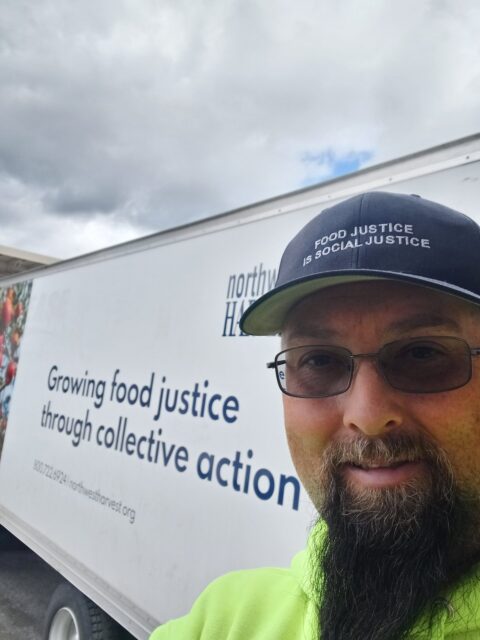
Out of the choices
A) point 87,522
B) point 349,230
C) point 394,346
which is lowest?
point 87,522

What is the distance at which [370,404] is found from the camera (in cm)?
82

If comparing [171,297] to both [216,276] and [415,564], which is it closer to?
[216,276]

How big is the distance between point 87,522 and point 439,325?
2670 mm

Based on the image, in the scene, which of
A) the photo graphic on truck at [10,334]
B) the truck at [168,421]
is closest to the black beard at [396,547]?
the truck at [168,421]

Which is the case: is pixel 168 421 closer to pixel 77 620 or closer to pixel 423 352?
pixel 77 620

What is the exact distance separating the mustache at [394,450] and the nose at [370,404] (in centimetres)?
2

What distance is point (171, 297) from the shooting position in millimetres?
2533

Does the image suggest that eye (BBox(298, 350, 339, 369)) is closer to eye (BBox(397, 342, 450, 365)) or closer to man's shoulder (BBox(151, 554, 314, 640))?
eye (BBox(397, 342, 450, 365))

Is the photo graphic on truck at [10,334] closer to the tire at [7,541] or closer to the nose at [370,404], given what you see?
the tire at [7,541]

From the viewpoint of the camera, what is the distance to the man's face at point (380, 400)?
78 centimetres

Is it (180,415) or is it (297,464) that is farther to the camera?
(180,415)

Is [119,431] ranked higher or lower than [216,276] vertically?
lower

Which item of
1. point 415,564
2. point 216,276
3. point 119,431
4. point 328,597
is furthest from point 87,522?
point 415,564

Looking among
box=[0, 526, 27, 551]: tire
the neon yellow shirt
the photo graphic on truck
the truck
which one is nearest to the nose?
the neon yellow shirt
